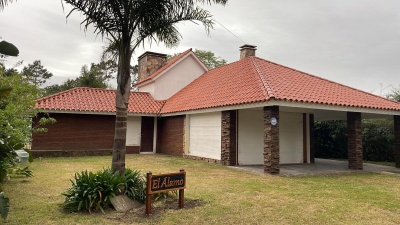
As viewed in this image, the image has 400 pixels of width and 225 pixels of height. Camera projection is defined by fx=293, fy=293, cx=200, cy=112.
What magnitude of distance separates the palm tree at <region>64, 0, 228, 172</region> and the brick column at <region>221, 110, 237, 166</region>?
22.6ft

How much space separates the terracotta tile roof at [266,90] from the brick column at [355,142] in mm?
760

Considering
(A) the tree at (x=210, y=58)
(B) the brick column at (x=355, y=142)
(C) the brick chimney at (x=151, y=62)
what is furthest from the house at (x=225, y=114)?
(A) the tree at (x=210, y=58)

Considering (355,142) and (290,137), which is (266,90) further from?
(355,142)

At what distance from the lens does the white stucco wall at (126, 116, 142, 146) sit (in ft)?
63.1

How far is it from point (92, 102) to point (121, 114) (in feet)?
41.7

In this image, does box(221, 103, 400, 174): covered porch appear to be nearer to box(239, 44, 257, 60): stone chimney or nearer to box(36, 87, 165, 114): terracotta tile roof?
box(239, 44, 257, 60): stone chimney

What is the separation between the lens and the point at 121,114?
661 centimetres

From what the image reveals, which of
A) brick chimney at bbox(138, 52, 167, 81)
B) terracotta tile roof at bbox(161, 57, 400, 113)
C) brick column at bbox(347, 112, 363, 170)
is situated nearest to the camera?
terracotta tile roof at bbox(161, 57, 400, 113)

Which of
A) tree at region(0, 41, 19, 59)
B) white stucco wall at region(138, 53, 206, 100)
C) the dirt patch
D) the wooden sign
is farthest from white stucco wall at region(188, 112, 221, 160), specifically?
tree at region(0, 41, 19, 59)

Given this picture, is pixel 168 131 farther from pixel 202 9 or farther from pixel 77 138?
pixel 202 9

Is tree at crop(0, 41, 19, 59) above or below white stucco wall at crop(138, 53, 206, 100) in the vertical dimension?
below

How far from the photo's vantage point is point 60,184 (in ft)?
27.9

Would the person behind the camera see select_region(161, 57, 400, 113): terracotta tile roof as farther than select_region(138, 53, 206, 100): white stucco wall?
No

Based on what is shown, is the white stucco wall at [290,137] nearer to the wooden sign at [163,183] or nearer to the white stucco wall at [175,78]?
the white stucco wall at [175,78]
